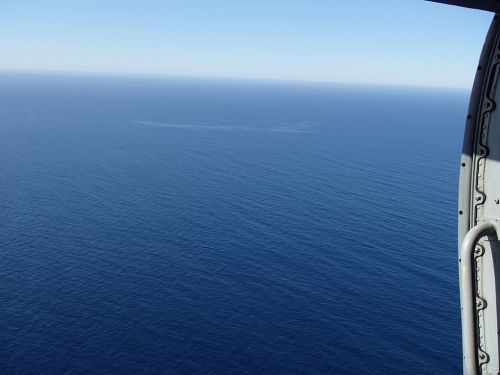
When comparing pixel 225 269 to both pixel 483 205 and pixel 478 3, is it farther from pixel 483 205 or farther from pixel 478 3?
pixel 478 3

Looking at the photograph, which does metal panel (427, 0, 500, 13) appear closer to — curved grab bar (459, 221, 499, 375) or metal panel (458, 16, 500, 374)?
A: metal panel (458, 16, 500, 374)

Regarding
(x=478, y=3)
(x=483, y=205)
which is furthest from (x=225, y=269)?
(x=478, y=3)

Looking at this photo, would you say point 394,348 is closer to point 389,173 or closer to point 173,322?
point 173,322

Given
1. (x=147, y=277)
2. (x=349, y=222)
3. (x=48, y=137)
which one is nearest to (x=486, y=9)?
(x=147, y=277)

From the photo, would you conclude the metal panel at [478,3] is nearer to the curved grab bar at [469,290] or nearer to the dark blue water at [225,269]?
the curved grab bar at [469,290]

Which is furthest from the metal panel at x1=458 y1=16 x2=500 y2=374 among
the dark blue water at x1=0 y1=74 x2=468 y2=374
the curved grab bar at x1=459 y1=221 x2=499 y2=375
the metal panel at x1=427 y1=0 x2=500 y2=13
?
the dark blue water at x1=0 y1=74 x2=468 y2=374
